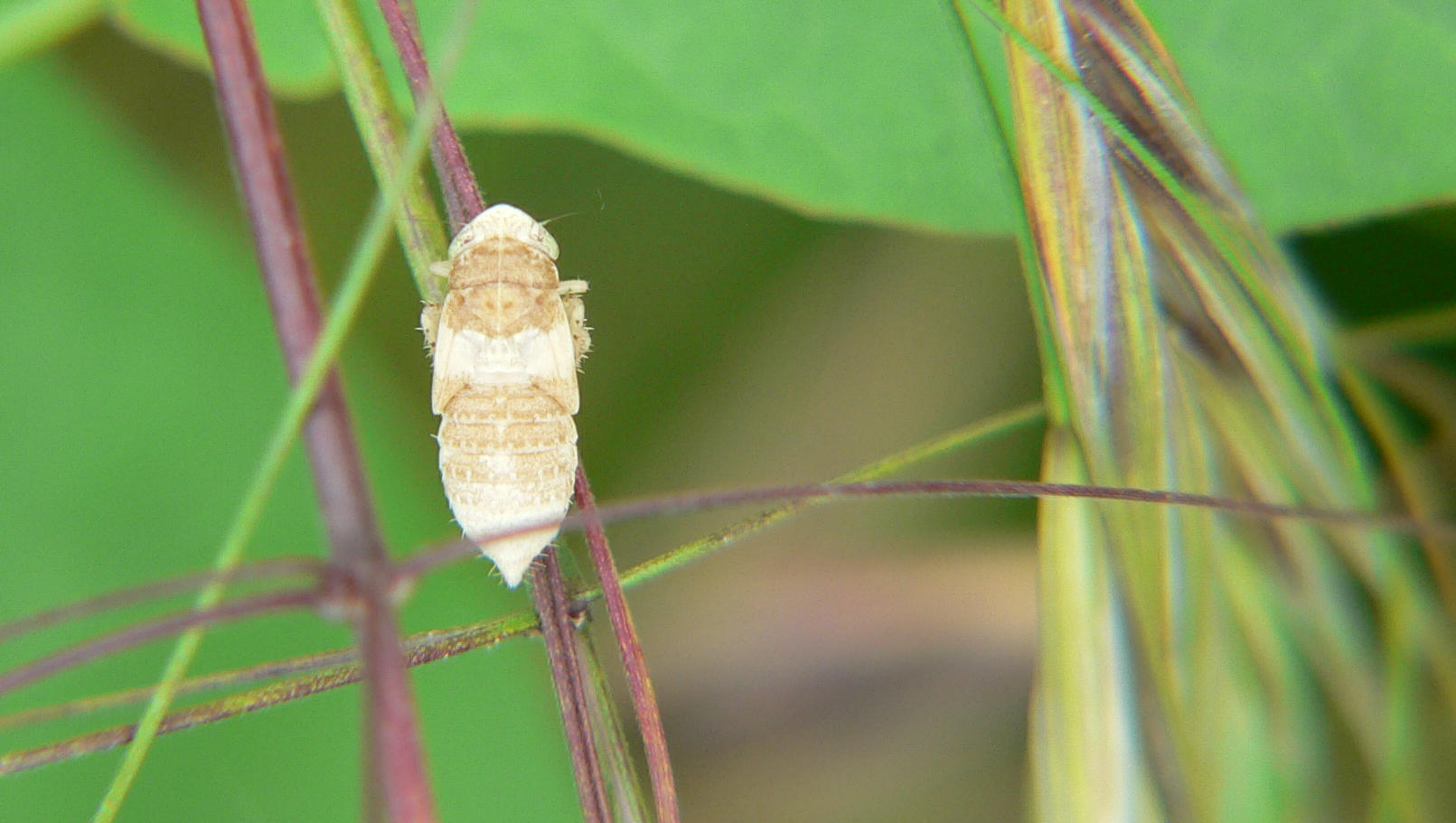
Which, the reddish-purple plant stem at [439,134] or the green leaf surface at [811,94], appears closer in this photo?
the reddish-purple plant stem at [439,134]

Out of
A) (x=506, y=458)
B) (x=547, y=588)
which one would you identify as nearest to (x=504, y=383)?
(x=506, y=458)

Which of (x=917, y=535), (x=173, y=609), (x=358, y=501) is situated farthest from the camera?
(x=917, y=535)

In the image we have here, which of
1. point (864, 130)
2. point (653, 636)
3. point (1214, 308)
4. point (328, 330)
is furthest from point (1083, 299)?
point (653, 636)

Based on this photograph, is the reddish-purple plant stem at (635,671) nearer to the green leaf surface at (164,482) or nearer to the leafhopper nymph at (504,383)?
the leafhopper nymph at (504,383)

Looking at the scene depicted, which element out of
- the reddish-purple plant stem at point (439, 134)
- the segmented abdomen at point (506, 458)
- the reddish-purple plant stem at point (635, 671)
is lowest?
the reddish-purple plant stem at point (635, 671)

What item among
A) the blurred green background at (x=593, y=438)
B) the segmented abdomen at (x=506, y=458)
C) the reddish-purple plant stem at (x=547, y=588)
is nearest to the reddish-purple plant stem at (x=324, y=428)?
the reddish-purple plant stem at (x=547, y=588)

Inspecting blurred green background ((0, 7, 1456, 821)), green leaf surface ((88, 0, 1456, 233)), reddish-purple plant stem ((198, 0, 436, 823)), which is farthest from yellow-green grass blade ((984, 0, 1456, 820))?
reddish-purple plant stem ((198, 0, 436, 823))

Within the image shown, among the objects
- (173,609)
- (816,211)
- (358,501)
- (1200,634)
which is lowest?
(1200,634)

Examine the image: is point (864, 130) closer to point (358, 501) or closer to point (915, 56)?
point (915, 56)
